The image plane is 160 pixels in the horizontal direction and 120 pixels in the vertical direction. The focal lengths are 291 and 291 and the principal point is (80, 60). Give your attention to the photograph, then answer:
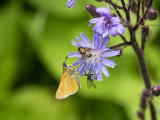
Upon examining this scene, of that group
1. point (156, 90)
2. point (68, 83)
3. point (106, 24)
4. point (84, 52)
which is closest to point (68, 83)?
point (68, 83)

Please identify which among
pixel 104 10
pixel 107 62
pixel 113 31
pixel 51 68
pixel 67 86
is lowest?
pixel 51 68

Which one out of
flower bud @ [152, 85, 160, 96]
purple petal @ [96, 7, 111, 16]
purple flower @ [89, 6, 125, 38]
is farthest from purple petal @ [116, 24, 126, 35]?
flower bud @ [152, 85, 160, 96]

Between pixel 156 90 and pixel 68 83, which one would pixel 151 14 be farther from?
pixel 68 83

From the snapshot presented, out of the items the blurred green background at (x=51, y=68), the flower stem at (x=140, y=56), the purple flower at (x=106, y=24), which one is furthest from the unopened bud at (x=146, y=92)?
the blurred green background at (x=51, y=68)

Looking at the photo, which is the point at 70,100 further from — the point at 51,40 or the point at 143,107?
the point at 143,107

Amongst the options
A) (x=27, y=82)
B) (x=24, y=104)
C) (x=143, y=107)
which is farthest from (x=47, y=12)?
(x=143, y=107)

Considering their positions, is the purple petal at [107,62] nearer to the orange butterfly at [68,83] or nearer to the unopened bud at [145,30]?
the orange butterfly at [68,83]
